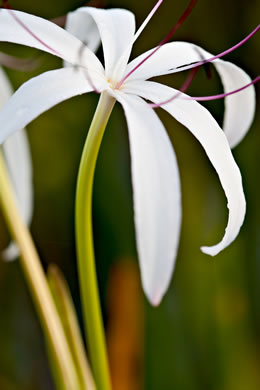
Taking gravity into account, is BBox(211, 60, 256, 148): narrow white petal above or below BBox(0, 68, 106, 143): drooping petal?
below

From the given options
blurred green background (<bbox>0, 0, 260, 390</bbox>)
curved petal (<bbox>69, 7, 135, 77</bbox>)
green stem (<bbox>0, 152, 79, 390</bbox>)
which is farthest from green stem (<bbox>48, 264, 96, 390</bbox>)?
blurred green background (<bbox>0, 0, 260, 390</bbox>)

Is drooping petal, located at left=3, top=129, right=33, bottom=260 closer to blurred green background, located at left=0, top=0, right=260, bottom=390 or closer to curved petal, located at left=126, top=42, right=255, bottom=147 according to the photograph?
curved petal, located at left=126, top=42, right=255, bottom=147

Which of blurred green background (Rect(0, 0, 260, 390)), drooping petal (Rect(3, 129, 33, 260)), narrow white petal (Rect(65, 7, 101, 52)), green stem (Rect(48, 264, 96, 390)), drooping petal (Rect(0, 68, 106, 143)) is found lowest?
blurred green background (Rect(0, 0, 260, 390))

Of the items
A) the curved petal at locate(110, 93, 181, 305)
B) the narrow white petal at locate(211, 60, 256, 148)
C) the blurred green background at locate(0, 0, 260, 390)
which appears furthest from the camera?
the blurred green background at locate(0, 0, 260, 390)

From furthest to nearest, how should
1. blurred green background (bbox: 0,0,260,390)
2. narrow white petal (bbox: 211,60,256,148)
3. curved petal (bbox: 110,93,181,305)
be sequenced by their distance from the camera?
blurred green background (bbox: 0,0,260,390) → narrow white petal (bbox: 211,60,256,148) → curved petal (bbox: 110,93,181,305)

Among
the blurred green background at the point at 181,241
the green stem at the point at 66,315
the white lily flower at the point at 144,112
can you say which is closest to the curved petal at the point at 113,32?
the white lily flower at the point at 144,112

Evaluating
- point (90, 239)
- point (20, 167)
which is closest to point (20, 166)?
point (20, 167)

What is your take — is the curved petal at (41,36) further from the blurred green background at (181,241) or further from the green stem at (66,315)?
the blurred green background at (181,241)
